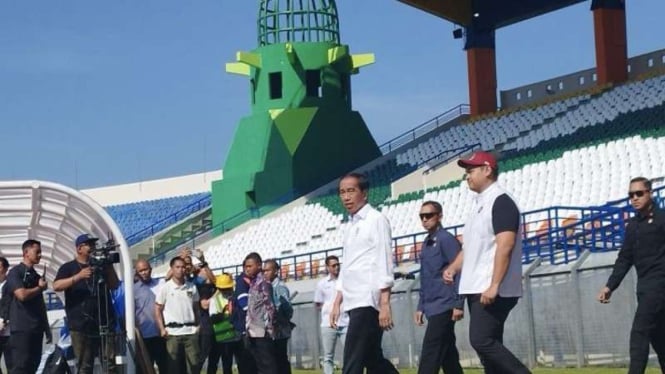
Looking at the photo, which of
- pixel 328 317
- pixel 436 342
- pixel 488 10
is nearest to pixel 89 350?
pixel 436 342

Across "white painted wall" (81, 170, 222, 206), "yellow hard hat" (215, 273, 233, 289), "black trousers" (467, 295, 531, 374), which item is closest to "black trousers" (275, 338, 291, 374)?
"yellow hard hat" (215, 273, 233, 289)

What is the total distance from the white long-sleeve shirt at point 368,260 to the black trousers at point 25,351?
175 inches

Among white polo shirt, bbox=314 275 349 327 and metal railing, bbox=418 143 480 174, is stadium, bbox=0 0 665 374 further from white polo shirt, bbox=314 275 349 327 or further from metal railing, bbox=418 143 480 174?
white polo shirt, bbox=314 275 349 327

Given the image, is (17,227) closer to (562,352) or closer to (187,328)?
(187,328)

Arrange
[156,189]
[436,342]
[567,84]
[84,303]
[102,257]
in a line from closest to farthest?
1. [436,342]
2. [102,257]
3. [84,303]
4. [567,84]
5. [156,189]

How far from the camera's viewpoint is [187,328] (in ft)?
53.8

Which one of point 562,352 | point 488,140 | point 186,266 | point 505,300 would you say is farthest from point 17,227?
point 488,140

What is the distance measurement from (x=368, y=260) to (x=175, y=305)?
5627mm

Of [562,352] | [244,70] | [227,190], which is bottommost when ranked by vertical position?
[562,352]

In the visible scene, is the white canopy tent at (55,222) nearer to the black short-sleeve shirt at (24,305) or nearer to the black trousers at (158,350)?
the black trousers at (158,350)

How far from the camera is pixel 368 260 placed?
36.4 feet

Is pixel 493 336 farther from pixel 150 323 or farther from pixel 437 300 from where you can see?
pixel 150 323

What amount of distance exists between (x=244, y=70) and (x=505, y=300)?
40.5 meters

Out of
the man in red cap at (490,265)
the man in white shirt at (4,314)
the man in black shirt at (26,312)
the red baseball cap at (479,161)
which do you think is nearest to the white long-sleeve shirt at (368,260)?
the man in red cap at (490,265)
